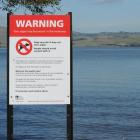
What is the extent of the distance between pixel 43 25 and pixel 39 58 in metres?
0.67

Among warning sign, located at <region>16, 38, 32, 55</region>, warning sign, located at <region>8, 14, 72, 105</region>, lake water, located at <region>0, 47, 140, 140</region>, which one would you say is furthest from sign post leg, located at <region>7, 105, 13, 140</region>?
lake water, located at <region>0, 47, 140, 140</region>

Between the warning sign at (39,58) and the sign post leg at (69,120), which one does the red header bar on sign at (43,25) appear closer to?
the warning sign at (39,58)

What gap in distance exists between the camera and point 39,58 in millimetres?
12852

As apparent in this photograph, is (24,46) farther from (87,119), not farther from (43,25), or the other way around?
(87,119)

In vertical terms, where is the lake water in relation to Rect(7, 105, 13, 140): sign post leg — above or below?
below

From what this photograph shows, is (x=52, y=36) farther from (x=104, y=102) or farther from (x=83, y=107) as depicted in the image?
(x=104, y=102)

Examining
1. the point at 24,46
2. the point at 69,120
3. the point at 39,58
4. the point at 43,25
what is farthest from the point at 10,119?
the point at 43,25

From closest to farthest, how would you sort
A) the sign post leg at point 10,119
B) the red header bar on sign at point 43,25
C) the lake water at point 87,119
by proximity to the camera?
the red header bar on sign at point 43,25
the sign post leg at point 10,119
the lake water at point 87,119

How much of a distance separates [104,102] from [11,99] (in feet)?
98.9

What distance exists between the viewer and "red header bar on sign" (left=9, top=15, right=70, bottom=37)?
42.2 feet

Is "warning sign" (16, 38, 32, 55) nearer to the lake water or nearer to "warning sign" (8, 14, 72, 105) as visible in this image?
"warning sign" (8, 14, 72, 105)

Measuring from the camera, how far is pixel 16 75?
42.3 feet

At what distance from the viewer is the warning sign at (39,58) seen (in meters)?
12.9

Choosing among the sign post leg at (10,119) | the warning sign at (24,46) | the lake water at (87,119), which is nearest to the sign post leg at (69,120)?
the sign post leg at (10,119)
